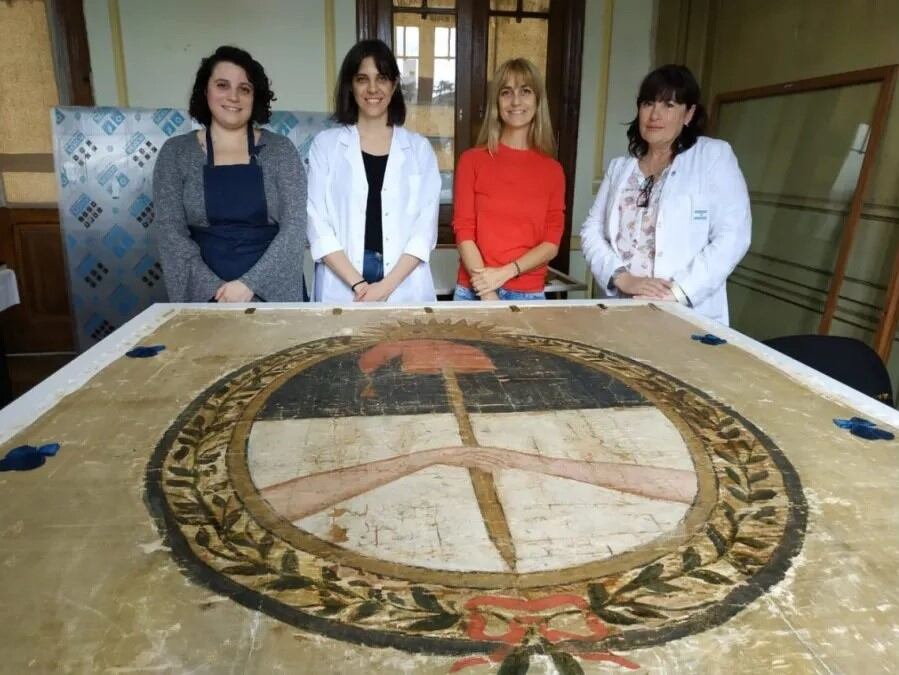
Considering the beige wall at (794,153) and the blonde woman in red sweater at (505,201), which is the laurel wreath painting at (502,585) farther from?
the beige wall at (794,153)

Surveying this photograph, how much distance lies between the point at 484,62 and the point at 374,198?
281 cm

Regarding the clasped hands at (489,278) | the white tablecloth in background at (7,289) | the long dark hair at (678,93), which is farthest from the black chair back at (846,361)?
the white tablecloth in background at (7,289)

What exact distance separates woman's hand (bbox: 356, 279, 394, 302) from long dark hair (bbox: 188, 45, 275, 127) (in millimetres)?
667

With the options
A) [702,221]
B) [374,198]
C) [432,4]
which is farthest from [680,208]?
[432,4]

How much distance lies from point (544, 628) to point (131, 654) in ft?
1.35

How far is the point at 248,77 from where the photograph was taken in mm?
2139

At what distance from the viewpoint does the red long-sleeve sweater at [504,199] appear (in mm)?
2336

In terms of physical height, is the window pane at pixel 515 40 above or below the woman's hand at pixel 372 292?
above

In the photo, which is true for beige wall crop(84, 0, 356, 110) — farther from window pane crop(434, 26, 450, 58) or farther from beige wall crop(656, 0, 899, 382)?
beige wall crop(656, 0, 899, 382)

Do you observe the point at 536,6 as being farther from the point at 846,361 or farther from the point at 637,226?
the point at 846,361

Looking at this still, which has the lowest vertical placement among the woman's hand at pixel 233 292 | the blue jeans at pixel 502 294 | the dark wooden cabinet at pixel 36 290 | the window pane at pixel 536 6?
the dark wooden cabinet at pixel 36 290

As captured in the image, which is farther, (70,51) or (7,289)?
(70,51)

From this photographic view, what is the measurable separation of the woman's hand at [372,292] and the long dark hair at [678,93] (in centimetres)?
104

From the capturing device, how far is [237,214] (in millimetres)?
2152
